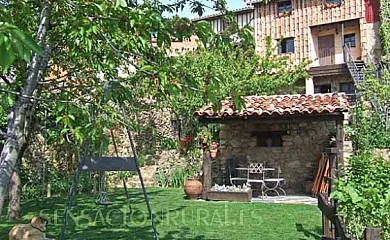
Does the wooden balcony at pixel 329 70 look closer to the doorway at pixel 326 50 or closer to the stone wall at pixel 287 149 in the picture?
the doorway at pixel 326 50

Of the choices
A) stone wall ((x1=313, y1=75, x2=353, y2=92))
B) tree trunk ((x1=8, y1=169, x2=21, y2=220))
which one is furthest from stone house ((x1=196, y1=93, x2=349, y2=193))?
stone wall ((x1=313, y1=75, x2=353, y2=92))

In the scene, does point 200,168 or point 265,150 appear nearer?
point 265,150

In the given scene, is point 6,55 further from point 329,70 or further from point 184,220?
point 329,70

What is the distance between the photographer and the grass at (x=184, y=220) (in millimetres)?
6617

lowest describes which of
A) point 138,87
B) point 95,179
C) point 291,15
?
point 95,179

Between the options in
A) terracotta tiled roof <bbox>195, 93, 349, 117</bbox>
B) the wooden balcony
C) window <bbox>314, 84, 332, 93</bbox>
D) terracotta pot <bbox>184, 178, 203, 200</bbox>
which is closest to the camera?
terracotta tiled roof <bbox>195, 93, 349, 117</bbox>

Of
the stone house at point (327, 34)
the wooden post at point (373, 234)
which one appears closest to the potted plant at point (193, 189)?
the wooden post at point (373, 234)

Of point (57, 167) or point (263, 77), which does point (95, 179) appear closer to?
point (57, 167)

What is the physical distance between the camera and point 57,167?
42.7 ft

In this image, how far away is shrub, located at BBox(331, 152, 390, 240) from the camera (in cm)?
358

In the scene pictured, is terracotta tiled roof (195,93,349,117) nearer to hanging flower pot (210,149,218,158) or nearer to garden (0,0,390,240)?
garden (0,0,390,240)

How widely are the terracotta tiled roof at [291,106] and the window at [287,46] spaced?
50.8ft

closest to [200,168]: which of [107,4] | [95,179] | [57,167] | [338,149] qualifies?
[95,179]

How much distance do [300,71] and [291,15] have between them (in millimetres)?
9806
